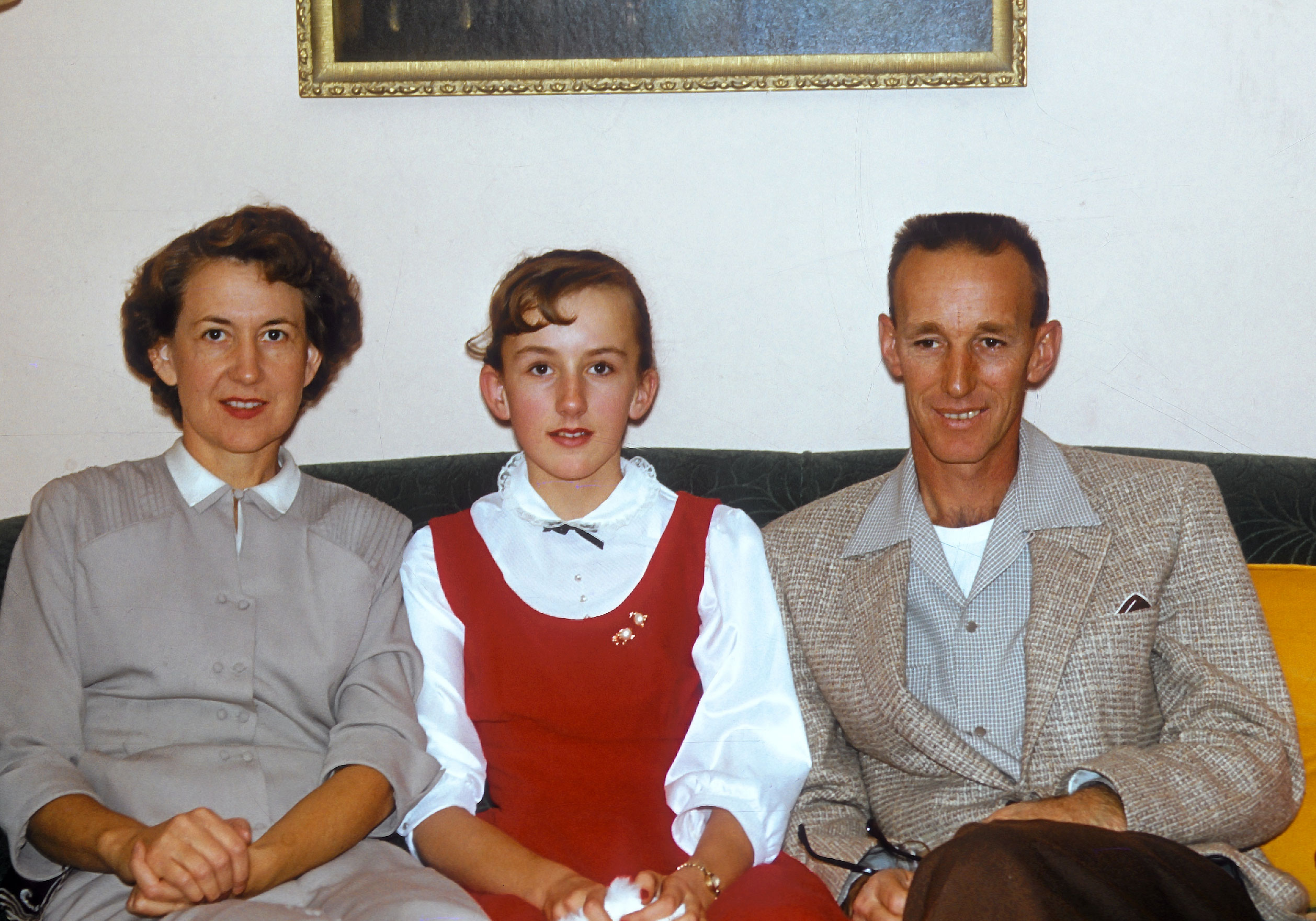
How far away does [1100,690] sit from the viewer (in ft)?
5.96

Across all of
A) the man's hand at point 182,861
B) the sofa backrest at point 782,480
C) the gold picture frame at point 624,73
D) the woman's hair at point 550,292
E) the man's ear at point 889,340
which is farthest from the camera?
the gold picture frame at point 624,73

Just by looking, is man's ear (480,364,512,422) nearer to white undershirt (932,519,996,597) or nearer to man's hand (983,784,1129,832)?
white undershirt (932,519,996,597)

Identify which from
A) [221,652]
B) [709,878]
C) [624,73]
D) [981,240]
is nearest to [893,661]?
[709,878]

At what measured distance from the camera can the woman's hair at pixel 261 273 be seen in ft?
6.46

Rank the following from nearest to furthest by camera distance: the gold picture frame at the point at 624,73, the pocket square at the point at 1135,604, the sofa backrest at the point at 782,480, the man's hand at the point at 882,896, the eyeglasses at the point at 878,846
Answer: the man's hand at the point at 882,896 < the eyeglasses at the point at 878,846 < the pocket square at the point at 1135,604 < the sofa backrest at the point at 782,480 < the gold picture frame at the point at 624,73

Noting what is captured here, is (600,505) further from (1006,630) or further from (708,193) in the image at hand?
(708,193)

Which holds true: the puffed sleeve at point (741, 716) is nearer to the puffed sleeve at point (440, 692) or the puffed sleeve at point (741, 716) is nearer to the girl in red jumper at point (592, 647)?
the girl in red jumper at point (592, 647)

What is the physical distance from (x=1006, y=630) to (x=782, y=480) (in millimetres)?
553

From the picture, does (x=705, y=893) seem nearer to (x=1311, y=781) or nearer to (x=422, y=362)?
(x=1311, y=781)

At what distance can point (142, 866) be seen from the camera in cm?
152

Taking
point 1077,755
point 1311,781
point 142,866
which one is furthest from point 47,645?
point 1311,781

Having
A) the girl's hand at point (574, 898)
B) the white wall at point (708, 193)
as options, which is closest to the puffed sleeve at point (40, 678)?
the girl's hand at point (574, 898)

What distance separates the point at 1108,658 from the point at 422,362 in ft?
4.68

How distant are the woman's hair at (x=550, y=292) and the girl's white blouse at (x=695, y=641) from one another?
0.73 feet
